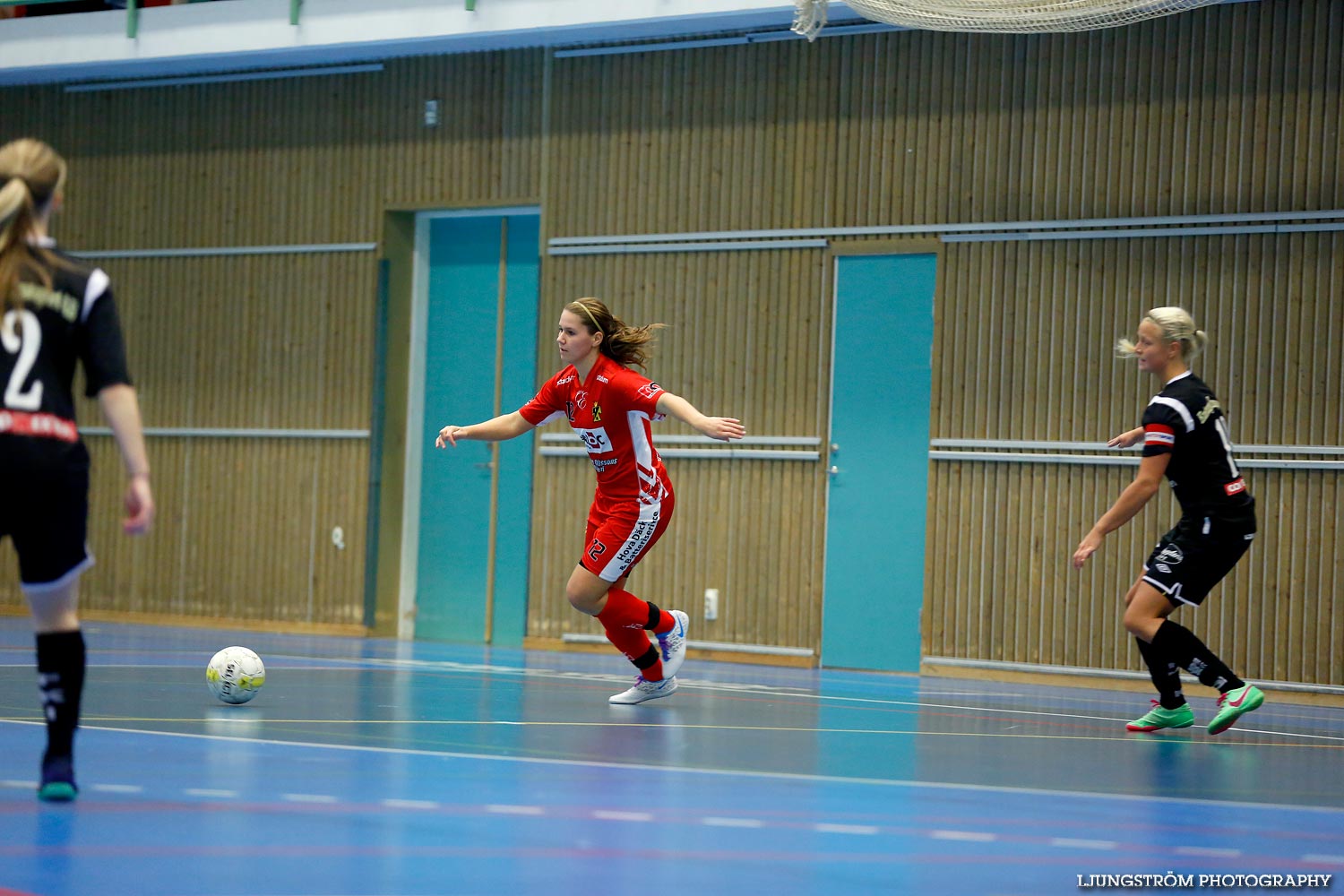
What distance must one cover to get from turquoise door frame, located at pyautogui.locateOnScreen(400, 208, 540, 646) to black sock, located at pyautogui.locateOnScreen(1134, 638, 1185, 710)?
22.8 ft

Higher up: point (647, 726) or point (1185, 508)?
point (1185, 508)

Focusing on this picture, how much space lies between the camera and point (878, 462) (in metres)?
11.8

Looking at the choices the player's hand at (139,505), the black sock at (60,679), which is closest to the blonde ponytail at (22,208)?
the player's hand at (139,505)

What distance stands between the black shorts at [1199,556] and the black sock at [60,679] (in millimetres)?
4660

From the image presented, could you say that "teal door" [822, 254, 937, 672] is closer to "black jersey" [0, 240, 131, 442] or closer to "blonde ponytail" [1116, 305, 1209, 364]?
"blonde ponytail" [1116, 305, 1209, 364]

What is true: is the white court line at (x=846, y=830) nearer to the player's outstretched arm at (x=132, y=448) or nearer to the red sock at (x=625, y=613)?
the player's outstretched arm at (x=132, y=448)

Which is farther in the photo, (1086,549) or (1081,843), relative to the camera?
(1086,549)

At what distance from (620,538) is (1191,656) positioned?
106 inches

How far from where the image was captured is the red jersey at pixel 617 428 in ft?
24.0

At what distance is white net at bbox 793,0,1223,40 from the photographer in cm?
897

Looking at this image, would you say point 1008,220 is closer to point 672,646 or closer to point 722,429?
point 672,646

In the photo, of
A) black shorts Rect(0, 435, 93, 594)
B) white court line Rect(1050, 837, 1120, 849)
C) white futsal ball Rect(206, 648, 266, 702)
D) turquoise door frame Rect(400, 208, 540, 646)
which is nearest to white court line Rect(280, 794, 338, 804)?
black shorts Rect(0, 435, 93, 594)

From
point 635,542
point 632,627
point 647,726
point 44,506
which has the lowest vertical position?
point 647,726
